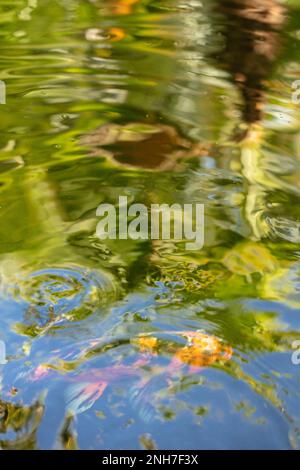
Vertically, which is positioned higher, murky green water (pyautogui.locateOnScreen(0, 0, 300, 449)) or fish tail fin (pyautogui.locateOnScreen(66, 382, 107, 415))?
fish tail fin (pyautogui.locateOnScreen(66, 382, 107, 415))

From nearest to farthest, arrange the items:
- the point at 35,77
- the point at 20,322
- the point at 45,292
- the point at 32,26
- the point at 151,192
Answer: the point at 20,322 < the point at 45,292 < the point at 151,192 < the point at 35,77 < the point at 32,26

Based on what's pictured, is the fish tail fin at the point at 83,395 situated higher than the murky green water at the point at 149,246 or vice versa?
the fish tail fin at the point at 83,395

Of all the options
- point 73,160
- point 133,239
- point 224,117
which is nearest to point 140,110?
point 224,117

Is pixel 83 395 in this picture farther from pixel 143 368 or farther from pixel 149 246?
pixel 149 246

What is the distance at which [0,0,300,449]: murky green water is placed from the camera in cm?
146

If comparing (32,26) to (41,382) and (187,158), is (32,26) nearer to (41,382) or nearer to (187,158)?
(187,158)

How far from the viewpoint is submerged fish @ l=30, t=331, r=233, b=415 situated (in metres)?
1.49

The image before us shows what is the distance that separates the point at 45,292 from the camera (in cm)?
182

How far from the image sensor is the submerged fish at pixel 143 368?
149cm

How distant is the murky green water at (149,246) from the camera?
1.46 metres

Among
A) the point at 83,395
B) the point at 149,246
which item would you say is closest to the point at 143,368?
the point at 83,395

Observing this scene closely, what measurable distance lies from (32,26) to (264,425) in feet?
10.1

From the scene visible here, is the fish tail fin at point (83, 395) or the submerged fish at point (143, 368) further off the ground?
the fish tail fin at point (83, 395)

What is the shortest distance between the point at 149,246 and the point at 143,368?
557 millimetres
